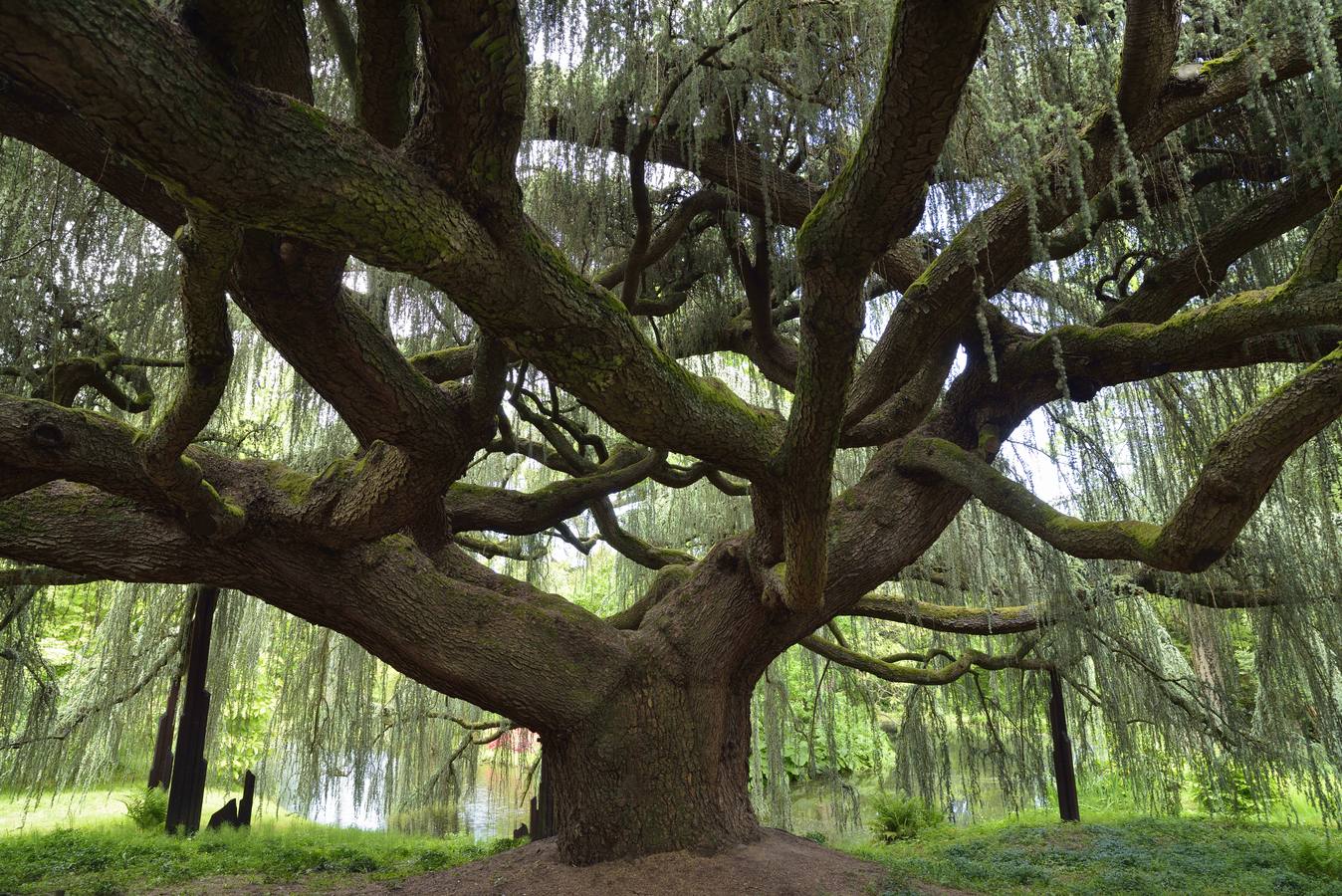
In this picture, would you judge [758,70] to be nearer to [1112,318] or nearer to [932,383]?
[932,383]

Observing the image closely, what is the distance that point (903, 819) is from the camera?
20.6 feet

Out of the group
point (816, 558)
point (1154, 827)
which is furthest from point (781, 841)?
point (1154, 827)

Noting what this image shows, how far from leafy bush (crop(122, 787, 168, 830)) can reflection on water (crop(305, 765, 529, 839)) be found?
91 centimetres

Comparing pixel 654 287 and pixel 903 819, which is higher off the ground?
pixel 654 287

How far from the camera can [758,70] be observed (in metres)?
2.64

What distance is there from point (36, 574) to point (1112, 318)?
15.4ft

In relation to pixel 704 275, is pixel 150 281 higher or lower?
lower

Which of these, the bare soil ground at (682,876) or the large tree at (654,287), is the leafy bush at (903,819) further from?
the large tree at (654,287)

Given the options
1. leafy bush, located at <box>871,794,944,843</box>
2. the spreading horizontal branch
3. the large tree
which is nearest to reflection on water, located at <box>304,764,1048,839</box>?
leafy bush, located at <box>871,794,944,843</box>

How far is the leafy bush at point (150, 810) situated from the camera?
5504 mm

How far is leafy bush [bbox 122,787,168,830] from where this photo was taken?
18.1 feet

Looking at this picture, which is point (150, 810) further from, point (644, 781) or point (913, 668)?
point (913, 668)

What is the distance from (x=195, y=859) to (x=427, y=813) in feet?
9.25

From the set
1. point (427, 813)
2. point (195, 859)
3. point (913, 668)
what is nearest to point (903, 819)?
point (913, 668)
